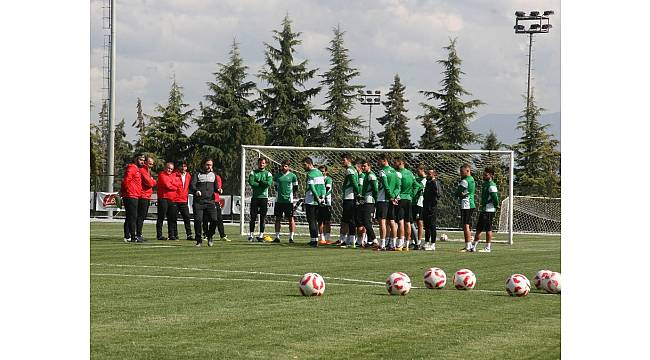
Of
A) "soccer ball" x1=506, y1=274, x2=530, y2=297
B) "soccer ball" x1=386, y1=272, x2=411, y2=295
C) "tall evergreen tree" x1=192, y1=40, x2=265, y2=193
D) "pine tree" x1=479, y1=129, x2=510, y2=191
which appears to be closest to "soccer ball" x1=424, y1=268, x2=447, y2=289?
"soccer ball" x1=386, y1=272, x2=411, y2=295

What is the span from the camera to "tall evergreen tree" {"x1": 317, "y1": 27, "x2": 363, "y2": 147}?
6128cm

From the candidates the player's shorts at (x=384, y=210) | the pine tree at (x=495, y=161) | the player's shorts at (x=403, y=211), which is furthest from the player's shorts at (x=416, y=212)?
the pine tree at (x=495, y=161)

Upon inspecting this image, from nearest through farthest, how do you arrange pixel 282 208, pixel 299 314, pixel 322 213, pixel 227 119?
pixel 299 314 → pixel 282 208 → pixel 322 213 → pixel 227 119

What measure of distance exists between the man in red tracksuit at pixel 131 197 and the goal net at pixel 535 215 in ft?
66.2

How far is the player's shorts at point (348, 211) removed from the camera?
22.9 m

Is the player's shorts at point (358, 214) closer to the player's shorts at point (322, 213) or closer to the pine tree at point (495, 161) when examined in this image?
the player's shorts at point (322, 213)

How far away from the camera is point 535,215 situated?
134ft

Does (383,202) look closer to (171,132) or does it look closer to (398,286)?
(398,286)

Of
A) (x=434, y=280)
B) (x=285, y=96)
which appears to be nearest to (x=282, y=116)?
(x=285, y=96)

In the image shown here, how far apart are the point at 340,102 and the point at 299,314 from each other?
2058 inches

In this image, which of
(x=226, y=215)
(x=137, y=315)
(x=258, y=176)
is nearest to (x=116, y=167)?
(x=226, y=215)

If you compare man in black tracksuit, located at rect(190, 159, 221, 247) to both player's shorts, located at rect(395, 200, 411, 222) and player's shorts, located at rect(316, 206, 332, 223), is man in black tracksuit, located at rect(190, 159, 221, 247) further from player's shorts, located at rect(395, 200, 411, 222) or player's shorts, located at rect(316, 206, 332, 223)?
player's shorts, located at rect(395, 200, 411, 222)

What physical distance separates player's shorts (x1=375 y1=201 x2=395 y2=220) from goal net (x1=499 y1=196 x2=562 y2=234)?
1901cm
